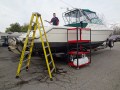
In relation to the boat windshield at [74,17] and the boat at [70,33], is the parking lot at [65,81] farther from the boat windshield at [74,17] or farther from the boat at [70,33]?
the boat windshield at [74,17]

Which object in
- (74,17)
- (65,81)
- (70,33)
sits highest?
(74,17)

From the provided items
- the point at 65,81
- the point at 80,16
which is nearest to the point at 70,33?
the point at 80,16

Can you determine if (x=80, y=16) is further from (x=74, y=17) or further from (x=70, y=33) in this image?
(x=70, y=33)

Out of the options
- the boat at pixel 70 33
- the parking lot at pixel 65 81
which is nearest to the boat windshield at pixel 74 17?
the boat at pixel 70 33

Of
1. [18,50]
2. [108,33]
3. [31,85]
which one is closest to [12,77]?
[31,85]

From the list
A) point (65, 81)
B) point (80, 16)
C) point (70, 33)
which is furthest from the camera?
point (80, 16)

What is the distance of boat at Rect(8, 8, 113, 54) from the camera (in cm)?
717

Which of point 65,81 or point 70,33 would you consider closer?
point 65,81

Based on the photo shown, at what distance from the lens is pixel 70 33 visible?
24.9 ft

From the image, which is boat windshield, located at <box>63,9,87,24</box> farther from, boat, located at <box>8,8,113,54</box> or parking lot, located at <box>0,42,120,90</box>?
parking lot, located at <box>0,42,120,90</box>

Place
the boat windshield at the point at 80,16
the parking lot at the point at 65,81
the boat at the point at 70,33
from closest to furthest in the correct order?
the parking lot at the point at 65,81 < the boat at the point at 70,33 < the boat windshield at the point at 80,16

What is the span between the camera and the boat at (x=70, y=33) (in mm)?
7168

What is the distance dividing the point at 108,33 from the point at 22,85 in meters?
7.87

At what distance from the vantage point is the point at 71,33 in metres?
7.60
